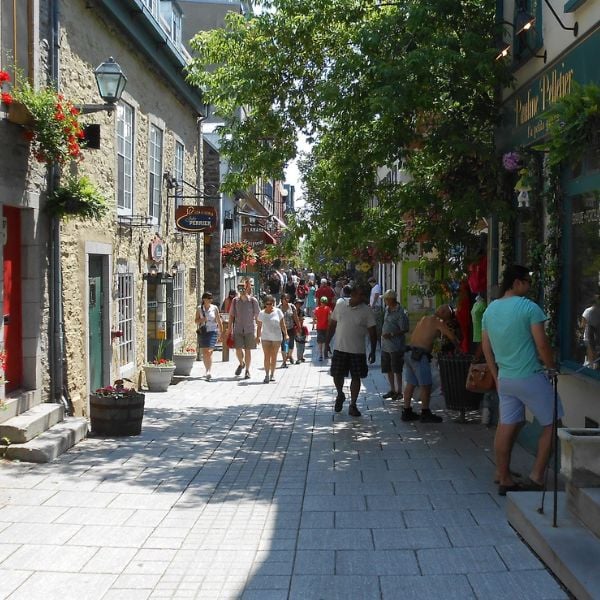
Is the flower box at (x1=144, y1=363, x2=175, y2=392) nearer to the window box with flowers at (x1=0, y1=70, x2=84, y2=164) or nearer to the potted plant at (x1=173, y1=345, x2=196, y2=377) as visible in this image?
the potted plant at (x1=173, y1=345, x2=196, y2=377)

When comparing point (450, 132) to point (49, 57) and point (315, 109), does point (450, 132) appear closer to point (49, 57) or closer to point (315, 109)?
point (315, 109)

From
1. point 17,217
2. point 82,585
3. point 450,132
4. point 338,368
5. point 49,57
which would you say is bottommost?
point 82,585

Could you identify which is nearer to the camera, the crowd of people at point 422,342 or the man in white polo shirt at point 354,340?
the crowd of people at point 422,342

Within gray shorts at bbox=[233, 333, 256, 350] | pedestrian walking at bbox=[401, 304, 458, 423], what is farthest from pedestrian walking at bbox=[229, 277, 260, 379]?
pedestrian walking at bbox=[401, 304, 458, 423]

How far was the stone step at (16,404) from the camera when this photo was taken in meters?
8.11

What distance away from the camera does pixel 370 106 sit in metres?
9.20

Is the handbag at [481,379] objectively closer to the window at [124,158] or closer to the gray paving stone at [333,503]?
the gray paving stone at [333,503]

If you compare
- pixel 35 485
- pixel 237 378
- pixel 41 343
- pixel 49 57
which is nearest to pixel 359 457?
pixel 35 485

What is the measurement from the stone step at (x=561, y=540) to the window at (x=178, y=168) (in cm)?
1142

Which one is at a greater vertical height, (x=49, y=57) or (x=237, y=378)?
(x=49, y=57)

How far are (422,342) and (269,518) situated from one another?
443 cm

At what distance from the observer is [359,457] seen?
8336 mm

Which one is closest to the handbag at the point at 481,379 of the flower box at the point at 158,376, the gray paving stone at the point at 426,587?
the gray paving stone at the point at 426,587

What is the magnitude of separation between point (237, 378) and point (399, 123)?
7717 millimetres
